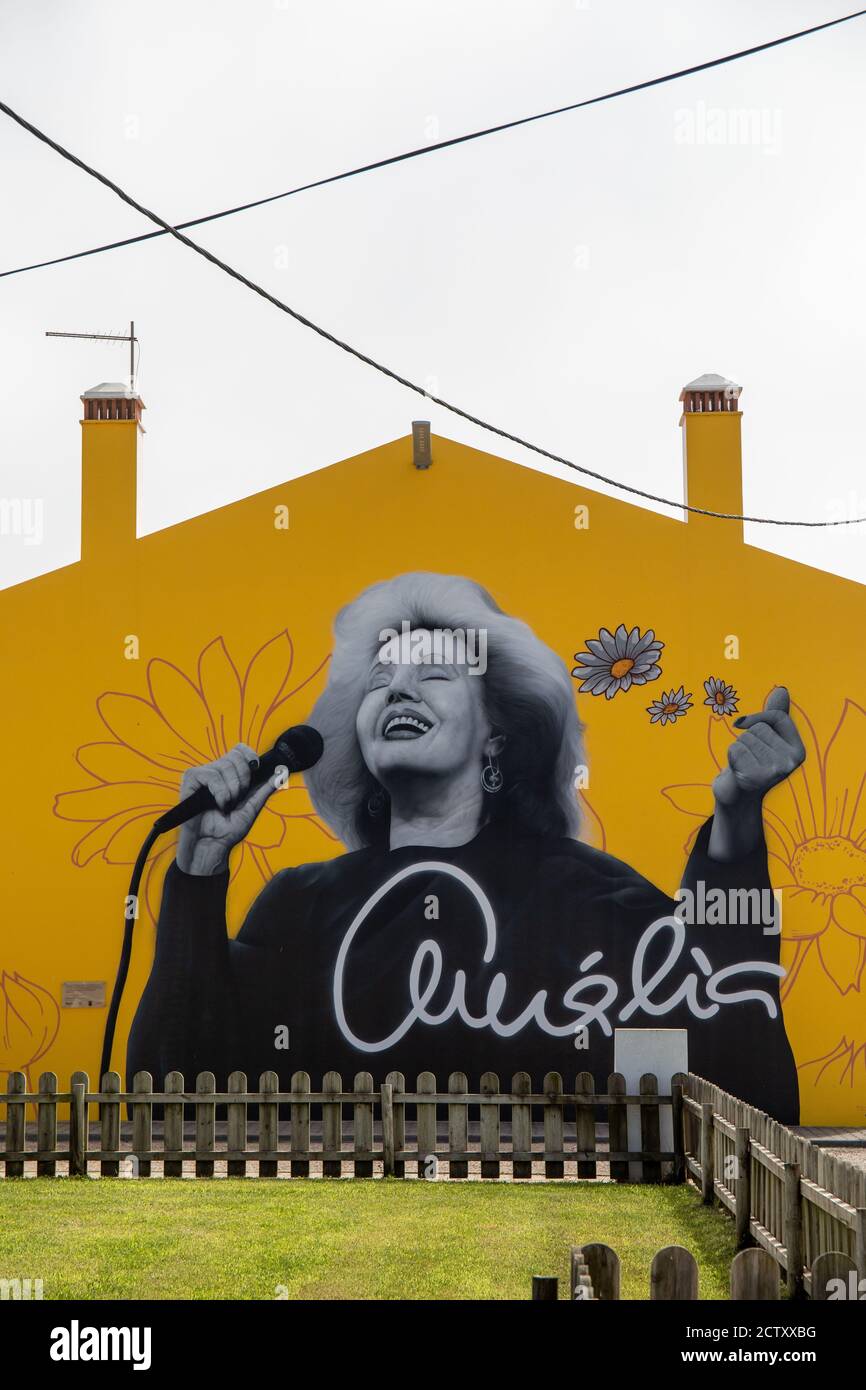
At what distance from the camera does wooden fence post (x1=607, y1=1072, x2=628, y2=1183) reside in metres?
12.2

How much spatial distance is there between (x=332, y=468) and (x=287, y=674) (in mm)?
2343

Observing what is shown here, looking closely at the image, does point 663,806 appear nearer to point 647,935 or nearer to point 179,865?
point 647,935

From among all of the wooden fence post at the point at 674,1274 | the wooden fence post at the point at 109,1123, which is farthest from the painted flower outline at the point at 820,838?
the wooden fence post at the point at 674,1274

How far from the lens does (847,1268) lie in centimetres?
587

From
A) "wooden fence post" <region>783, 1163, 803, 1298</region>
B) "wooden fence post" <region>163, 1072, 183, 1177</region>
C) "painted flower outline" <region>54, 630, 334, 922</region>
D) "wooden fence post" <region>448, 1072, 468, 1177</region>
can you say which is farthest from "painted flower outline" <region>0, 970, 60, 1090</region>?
"wooden fence post" <region>783, 1163, 803, 1298</region>

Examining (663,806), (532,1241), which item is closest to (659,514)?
(663,806)

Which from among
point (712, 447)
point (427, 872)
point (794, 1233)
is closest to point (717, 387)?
point (712, 447)

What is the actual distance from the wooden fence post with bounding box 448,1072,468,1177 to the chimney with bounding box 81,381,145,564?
727 centimetres

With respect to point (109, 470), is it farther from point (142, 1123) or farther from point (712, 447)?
point (142, 1123)

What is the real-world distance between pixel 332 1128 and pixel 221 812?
4.71 metres

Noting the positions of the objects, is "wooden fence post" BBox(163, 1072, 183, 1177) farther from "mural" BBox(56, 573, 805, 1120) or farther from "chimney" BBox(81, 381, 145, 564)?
"chimney" BBox(81, 381, 145, 564)

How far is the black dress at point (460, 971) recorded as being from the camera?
15766 mm

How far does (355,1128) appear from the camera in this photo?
12.3 m
